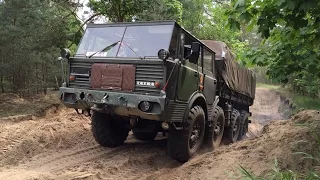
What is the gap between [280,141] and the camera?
5.41 m

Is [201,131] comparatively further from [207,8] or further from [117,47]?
[207,8]

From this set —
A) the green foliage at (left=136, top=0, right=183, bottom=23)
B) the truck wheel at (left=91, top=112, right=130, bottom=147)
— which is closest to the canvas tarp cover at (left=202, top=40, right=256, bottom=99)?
the truck wheel at (left=91, top=112, right=130, bottom=147)

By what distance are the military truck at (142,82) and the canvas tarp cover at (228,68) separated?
5.71 feet

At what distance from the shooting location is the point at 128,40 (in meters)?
6.01

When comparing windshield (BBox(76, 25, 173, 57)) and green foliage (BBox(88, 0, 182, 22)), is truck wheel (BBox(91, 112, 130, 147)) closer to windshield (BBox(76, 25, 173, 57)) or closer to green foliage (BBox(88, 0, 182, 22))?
windshield (BBox(76, 25, 173, 57))

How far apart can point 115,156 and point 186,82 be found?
2.01 meters

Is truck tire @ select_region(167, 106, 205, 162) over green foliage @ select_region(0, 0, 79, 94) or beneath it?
beneath

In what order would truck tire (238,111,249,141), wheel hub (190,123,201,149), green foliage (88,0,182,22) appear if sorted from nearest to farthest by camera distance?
wheel hub (190,123,201,149) < truck tire (238,111,249,141) < green foliage (88,0,182,22)

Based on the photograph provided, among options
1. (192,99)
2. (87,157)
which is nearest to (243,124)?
(192,99)

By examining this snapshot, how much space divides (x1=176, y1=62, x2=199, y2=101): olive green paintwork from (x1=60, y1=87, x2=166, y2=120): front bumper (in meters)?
0.61

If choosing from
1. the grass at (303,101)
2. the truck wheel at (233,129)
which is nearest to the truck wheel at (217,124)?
the truck wheel at (233,129)

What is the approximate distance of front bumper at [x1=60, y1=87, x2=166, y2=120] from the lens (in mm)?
5254

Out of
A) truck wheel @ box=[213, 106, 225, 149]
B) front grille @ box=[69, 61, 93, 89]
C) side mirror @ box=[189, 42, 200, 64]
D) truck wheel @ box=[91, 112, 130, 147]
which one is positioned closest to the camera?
side mirror @ box=[189, 42, 200, 64]

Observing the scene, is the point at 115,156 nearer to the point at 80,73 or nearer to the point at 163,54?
the point at 80,73
